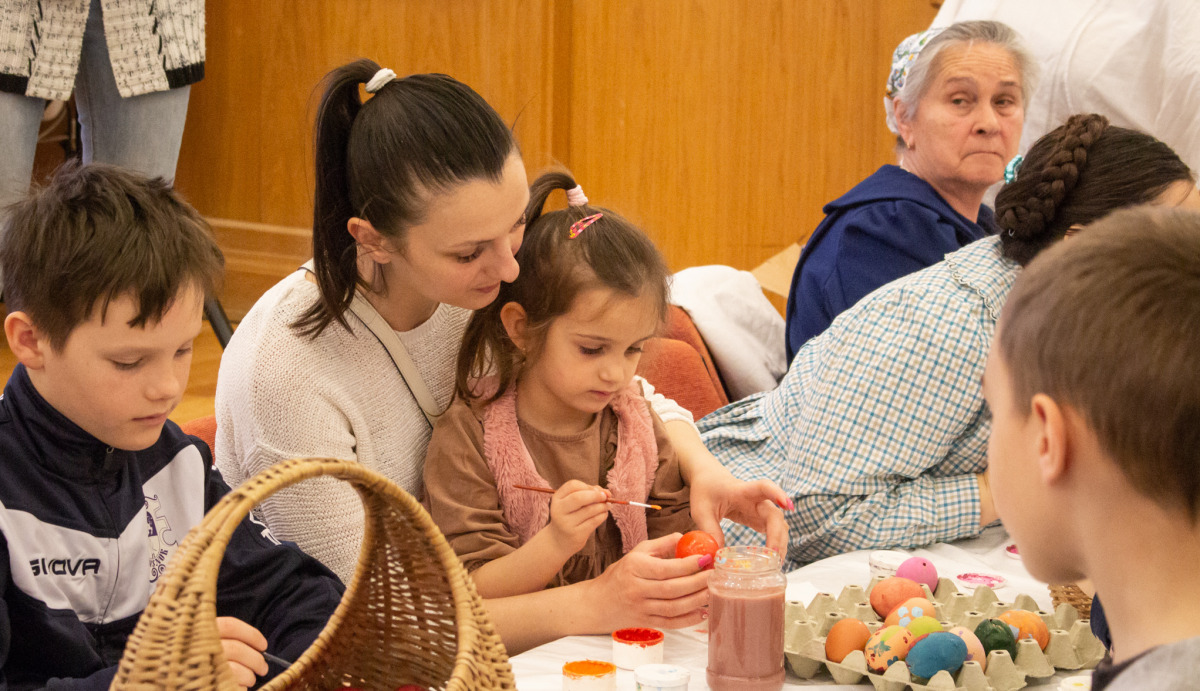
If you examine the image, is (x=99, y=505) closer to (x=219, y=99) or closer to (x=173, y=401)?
(x=173, y=401)

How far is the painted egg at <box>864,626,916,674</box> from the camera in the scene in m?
1.18

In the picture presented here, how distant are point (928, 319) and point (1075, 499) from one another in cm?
97

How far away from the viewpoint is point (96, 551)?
1152mm

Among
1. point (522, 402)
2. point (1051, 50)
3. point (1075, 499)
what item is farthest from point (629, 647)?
point (1051, 50)

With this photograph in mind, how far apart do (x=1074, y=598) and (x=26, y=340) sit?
1182 mm

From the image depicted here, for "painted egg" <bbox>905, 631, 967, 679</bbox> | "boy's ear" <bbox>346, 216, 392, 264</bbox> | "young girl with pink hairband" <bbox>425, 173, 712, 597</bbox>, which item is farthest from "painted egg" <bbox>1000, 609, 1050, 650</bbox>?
"boy's ear" <bbox>346, 216, 392, 264</bbox>

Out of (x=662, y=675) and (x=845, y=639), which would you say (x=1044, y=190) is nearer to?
(x=845, y=639)

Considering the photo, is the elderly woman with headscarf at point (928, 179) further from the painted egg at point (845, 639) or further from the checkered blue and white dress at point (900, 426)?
the painted egg at point (845, 639)

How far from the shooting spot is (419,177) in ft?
4.68

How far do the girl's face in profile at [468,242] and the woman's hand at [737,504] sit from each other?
383 mm

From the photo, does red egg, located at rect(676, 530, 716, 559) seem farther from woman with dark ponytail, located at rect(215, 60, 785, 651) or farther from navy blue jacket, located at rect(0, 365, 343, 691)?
navy blue jacket, located at rect(0, 365, 343, 691)

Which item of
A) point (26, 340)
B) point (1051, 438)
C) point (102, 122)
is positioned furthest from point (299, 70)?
point (1051, 438)

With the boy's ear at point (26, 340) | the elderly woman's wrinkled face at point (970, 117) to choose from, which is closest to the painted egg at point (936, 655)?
the boy's ear at point (26, 340)

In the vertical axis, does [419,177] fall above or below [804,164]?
above
